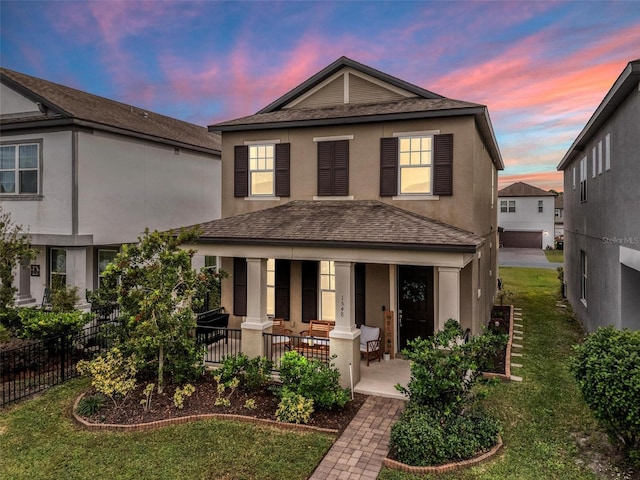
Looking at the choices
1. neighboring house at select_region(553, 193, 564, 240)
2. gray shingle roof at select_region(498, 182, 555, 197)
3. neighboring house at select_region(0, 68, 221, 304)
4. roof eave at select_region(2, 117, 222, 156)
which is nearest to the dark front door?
neighboring house at select_region(0, 68, 221, 304)

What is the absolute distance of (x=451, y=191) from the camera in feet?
37.3

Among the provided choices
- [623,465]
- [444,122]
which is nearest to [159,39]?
[444,122]

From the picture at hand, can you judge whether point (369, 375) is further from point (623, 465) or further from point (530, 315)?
point (530, 315)

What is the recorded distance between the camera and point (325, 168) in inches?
503

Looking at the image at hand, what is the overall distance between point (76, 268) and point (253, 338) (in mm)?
7082

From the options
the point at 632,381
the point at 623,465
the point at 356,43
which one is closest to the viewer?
the point at 632,381

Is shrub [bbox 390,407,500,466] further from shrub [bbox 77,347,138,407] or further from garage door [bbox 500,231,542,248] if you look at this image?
garage door [bbox 500,231,542,248]

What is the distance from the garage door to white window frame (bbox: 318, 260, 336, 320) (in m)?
47.8

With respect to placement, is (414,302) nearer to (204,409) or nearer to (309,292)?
(309,292)

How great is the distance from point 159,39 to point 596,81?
17.5 m

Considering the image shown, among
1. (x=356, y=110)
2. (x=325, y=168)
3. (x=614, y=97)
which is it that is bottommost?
(x=325, y=168)

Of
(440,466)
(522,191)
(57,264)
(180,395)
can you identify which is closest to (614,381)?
(440,466)

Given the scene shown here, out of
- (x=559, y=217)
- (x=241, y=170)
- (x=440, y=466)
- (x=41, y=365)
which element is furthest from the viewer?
(x=559, y=217)

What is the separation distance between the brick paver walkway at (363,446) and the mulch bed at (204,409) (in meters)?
0.26
